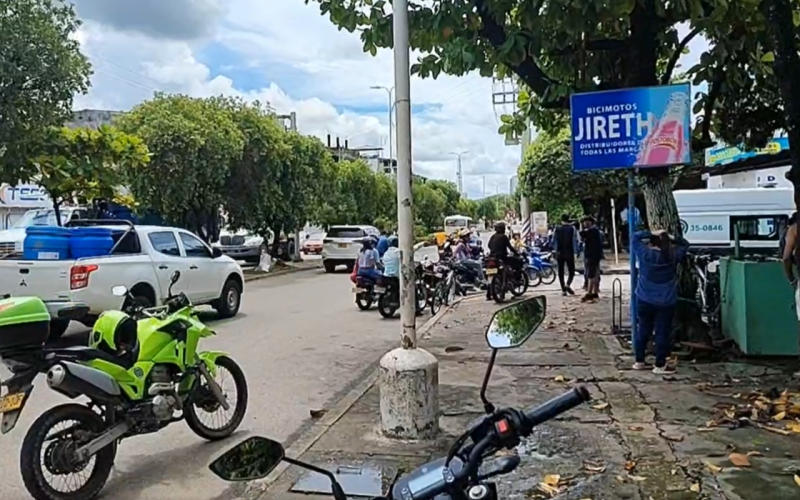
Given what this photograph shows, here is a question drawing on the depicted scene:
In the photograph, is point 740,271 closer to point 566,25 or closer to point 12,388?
point 566,25

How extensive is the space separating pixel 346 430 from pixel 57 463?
7.85 ft

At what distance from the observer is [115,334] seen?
543 cm

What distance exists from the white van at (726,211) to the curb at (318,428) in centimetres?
1321

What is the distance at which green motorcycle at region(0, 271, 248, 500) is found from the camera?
4777 mm

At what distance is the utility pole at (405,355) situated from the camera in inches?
239

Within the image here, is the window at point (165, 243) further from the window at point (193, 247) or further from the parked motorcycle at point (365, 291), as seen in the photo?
the parked motorcycle at point (365, 291)

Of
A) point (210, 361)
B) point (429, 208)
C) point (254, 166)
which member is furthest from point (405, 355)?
point (429, 208)

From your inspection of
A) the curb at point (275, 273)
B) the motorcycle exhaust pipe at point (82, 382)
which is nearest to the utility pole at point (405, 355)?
the motorcycle exhaust pipe at point (82, 382)

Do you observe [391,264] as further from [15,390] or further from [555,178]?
[555,178]

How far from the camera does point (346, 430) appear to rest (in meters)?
6.51

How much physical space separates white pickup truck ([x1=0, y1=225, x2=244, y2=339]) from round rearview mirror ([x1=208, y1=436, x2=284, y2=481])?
6620 mm

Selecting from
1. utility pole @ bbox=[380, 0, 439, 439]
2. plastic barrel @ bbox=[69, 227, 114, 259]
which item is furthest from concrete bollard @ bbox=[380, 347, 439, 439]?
plastic barrel @ bbox=[69, 227, 114, 259]

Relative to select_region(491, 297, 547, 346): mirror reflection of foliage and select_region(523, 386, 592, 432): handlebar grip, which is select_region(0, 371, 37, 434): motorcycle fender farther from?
select_region(523, 386, 592, 432): handlebar grip

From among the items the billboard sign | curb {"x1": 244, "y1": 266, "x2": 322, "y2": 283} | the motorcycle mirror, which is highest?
the billboard sign
